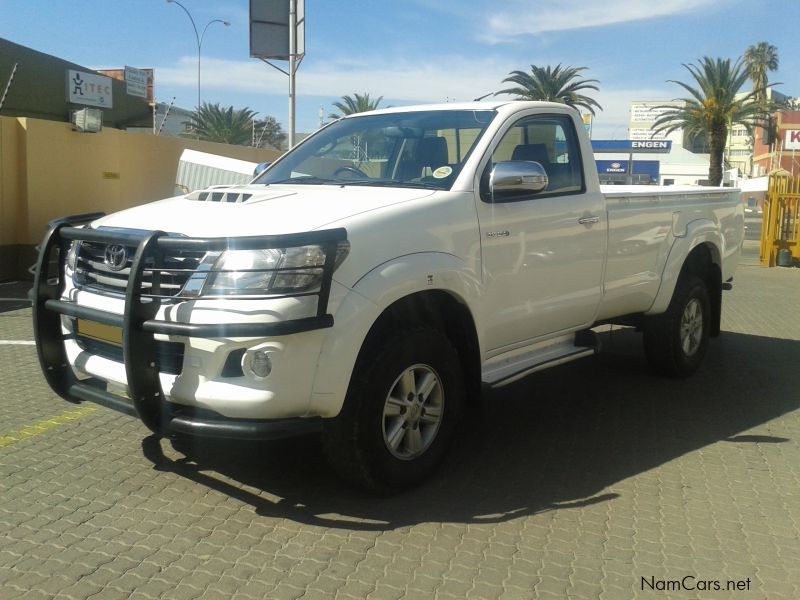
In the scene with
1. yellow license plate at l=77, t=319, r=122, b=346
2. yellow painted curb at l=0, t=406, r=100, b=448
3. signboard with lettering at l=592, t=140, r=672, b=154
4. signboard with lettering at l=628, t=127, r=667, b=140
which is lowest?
yellow painted curb at l=0, t=406, r=100, b=448

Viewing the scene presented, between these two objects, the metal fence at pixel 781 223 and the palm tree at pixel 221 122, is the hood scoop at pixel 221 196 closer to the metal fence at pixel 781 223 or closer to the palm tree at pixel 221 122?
the metal fence at pixel 781 223

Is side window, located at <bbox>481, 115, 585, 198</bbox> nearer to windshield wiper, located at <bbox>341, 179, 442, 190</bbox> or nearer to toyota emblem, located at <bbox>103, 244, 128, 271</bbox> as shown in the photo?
windshield wiper, located at <bbox>341, 179, 442, 190</bbox>

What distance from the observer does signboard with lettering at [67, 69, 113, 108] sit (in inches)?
966

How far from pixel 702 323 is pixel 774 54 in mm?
106965

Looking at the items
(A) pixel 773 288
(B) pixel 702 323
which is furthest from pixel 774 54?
(B) pixel 702 323

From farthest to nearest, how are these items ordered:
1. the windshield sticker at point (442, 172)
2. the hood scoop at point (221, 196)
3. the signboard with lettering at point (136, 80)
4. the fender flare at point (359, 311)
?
the signboard with lettering at point (136, 80) → the windshield sticker at point (442, 172) → the hood scoop at point (221, 196) → the fender flare at point (359, 311)

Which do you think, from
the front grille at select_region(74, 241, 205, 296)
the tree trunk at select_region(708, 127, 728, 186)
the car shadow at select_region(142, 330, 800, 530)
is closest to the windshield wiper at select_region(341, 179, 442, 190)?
the front grille at select_region(74, 241, 205, 296)

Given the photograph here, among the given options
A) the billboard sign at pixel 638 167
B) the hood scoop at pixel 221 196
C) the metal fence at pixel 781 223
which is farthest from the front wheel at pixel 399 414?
the billboard sign at pixel 638 167

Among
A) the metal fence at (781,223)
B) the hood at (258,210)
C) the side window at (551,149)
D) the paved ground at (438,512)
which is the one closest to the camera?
the paved ground at (438,512)

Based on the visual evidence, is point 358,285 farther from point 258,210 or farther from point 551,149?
point 551,149

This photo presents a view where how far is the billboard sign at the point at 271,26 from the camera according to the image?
677 inches

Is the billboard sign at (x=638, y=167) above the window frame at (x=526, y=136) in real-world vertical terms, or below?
above

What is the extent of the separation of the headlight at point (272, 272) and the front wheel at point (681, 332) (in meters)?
3.84

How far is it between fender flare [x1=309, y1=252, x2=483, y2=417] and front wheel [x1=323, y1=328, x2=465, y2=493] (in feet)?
0.50
